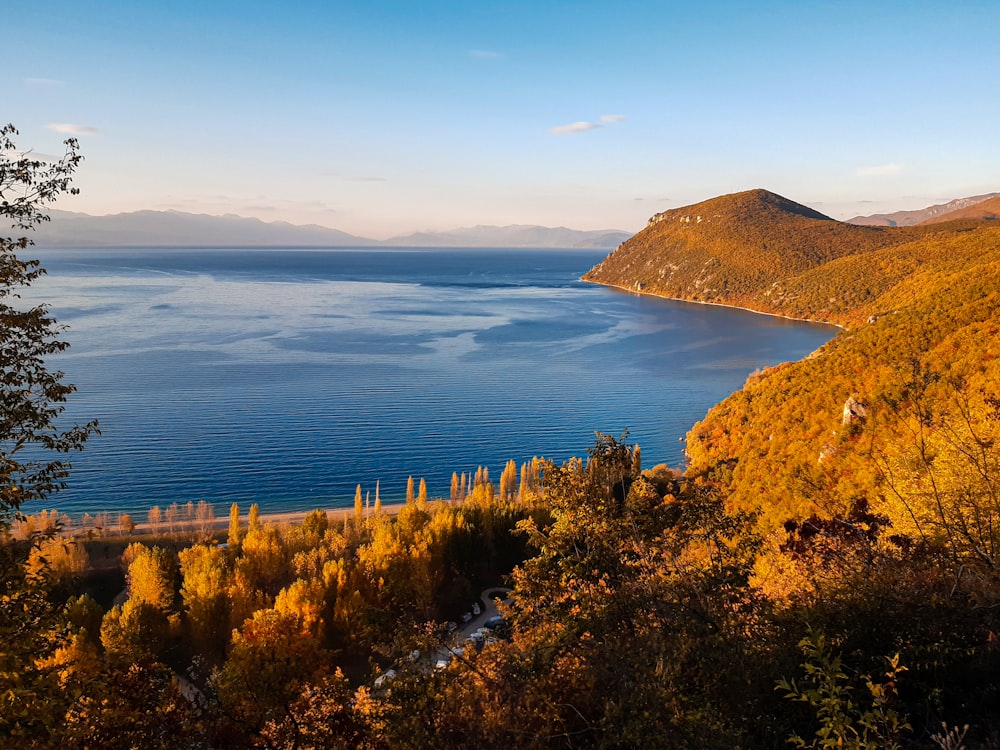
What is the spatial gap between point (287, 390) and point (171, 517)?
106 feet

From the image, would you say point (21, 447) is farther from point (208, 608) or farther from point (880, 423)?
point (880, 423)

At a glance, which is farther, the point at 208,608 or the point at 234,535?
the point at 234,535

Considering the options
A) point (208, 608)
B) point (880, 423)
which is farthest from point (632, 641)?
point (208, 608)

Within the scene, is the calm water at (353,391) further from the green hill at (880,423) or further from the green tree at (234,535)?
the green hill at (880,423)

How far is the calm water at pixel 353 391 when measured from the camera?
52281 millimetres

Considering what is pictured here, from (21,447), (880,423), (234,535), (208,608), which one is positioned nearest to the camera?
(21,447)

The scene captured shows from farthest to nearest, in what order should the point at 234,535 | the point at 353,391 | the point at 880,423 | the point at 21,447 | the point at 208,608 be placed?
1. the point at 353,391
2. the point at 234,535
3. the point at 208,608
4. the point at 880,423
5. the point at 21,447

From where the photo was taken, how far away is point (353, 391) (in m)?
74.7

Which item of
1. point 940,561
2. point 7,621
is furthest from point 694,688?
point 7,621

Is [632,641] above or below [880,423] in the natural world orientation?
above

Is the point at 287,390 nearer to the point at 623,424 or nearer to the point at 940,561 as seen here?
the point at 623,424

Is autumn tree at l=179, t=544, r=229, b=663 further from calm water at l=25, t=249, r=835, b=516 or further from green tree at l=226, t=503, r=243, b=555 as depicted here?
calm water at l=25, t=249, r=835, b=516

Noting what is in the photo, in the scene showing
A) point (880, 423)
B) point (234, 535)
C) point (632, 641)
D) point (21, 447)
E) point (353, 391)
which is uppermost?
point (21, 447)

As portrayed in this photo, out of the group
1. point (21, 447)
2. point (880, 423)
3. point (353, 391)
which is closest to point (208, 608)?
point (21, 447)
